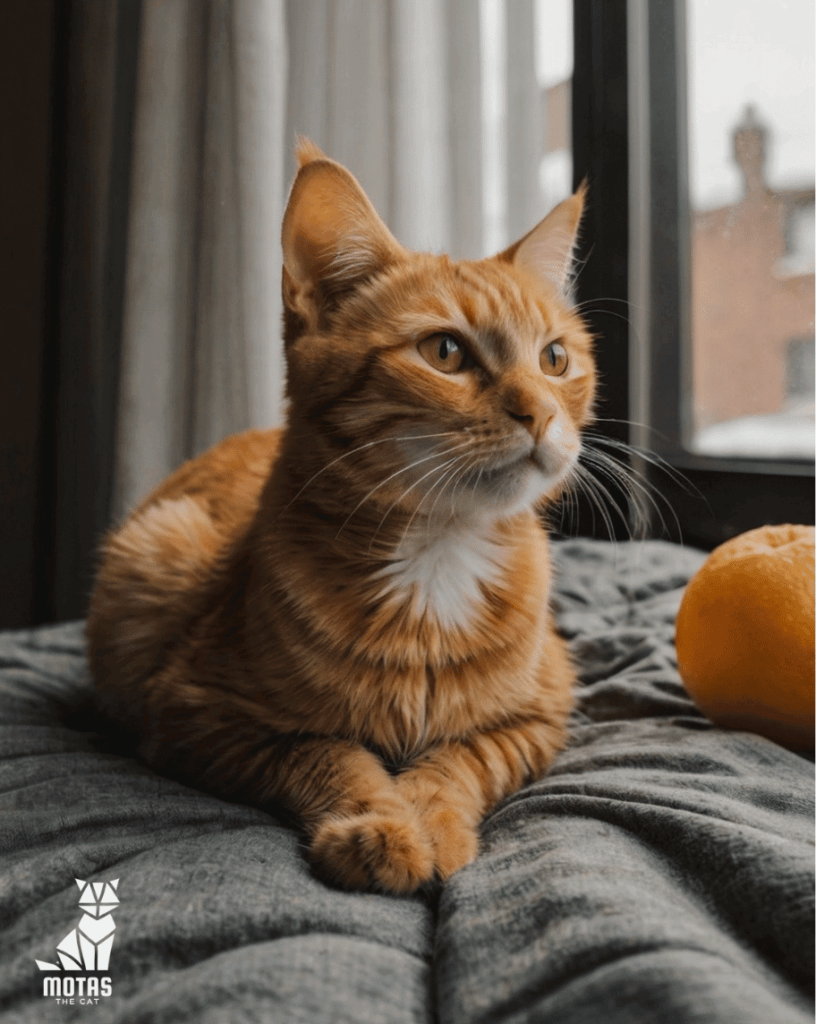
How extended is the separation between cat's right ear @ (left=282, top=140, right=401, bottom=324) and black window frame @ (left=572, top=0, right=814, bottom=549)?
1101mm

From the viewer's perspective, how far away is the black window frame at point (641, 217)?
77.8 inches

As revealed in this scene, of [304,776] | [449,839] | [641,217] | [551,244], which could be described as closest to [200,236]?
[641,217]

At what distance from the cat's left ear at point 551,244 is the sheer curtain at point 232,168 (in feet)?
2.38

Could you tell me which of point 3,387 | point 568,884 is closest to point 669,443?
point 568,884

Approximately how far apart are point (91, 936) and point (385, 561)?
18.1 inches

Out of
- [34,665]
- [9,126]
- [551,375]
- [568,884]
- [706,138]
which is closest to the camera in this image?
[568,884]

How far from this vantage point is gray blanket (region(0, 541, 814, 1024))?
1.69ft

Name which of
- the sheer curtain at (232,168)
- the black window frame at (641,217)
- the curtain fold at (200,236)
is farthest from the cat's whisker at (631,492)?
the curtain fold at (200,236)

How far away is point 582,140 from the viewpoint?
6.73 ft

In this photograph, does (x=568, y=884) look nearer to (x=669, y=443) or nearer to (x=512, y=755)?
(x=512, y=755)

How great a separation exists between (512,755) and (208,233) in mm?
1864

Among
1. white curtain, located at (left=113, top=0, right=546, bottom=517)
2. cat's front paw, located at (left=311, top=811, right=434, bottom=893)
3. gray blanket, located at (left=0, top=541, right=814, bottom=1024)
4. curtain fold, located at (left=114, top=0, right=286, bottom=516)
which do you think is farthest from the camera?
curtain fold, located at (left=114, top=0, right=286, bottom=516)

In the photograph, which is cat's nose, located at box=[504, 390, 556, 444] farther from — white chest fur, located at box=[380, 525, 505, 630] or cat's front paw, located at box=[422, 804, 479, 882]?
cat's front paw, located at box=[422, 804, 479, 882]

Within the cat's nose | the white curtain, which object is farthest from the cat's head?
the white curtain
